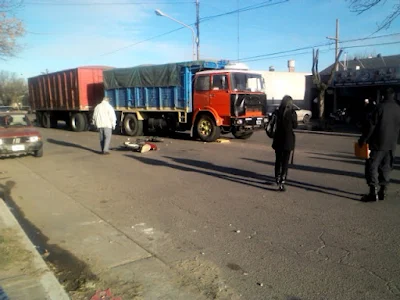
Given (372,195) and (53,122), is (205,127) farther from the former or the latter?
(53,122)

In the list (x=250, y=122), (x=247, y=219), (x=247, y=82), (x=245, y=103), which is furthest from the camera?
(x=247, y=82)

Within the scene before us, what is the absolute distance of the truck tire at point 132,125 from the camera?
18000 mm

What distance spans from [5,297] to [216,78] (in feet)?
39.0

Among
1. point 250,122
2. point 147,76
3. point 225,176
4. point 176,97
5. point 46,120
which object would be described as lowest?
point 225,176

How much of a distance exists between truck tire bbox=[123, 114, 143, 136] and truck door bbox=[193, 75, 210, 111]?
156 inches

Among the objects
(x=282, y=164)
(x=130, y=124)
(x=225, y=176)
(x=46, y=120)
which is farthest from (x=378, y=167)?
(x=46, y=120)

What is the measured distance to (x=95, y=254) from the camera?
167 inches

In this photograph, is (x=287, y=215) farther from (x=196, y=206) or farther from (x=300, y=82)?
(x=300, y=82)

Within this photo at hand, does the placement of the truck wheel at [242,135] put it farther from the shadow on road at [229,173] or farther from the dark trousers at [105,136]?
the dark trousers at [105,136]

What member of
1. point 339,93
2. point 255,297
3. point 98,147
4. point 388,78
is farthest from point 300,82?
point 255,297

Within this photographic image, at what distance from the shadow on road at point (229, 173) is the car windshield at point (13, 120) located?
146 inches

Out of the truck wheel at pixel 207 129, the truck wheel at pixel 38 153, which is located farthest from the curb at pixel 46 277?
the truck wheel at pixel 207 129

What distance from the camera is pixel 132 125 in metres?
18.4

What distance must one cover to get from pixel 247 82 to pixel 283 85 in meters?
23.4
